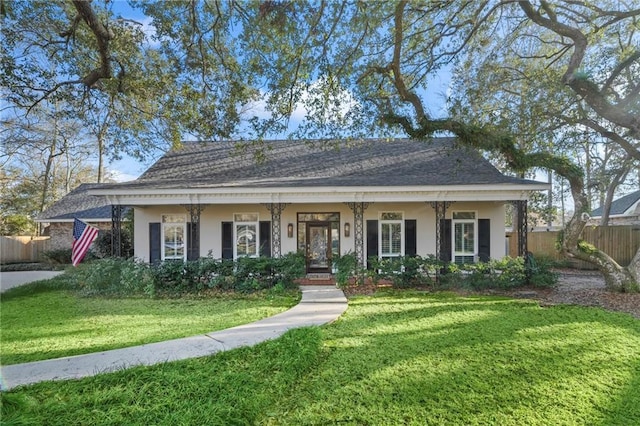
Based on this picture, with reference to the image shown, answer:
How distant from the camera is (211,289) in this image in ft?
30.9

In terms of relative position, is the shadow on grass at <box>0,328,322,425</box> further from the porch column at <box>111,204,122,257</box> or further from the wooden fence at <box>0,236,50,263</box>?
the wooden fence at <box>0,236,50,263</box>

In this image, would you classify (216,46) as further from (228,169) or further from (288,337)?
(288,337)

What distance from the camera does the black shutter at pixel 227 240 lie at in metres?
12.1

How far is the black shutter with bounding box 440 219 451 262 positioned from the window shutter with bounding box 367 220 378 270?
2.31 metres

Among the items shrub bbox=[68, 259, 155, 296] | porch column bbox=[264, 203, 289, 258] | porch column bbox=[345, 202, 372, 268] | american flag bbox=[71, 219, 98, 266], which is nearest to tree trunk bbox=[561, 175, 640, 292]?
porch column bbox=[345, 202, 372, 268]

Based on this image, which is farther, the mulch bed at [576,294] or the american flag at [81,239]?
the american flag at [81,239]

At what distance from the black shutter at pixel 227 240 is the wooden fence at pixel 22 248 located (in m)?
13.2

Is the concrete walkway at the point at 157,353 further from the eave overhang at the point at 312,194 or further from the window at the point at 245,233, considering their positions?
the window at the point at 245,233

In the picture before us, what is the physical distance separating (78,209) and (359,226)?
1657 centimetres

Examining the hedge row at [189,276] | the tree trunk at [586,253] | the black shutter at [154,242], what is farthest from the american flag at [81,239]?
the tree trunk at [586,253]

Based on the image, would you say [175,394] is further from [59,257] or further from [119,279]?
[59,257]

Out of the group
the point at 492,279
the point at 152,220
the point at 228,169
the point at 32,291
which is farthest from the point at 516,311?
the point at 32,291

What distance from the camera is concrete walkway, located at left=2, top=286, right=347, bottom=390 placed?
3.93m

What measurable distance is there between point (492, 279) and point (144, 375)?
9237mm
